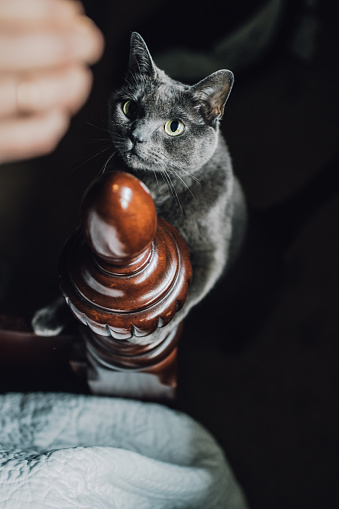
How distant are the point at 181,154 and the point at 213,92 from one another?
0.11 meters

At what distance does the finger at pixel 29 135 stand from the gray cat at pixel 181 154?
0.90 metres

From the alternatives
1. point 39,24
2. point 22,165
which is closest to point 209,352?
point 22,165

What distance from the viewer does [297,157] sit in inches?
59.4

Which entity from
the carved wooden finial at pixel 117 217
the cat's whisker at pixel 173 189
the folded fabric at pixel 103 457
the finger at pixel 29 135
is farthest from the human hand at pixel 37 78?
the carved wooden finial at pixel 117 217

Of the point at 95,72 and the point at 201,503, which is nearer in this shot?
the point at 201,503

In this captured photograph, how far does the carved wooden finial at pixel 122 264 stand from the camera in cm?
37

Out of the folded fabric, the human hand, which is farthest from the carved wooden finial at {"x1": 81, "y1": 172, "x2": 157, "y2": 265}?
the human hand

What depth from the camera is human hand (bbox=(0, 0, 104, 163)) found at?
4.59ft

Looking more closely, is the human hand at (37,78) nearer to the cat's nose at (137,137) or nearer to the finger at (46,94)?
the finger at (46,94)

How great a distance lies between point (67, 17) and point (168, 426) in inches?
57.3

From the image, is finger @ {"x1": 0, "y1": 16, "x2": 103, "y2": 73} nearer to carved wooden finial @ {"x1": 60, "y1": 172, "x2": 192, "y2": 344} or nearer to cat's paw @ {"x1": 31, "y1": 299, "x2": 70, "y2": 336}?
cat's paw @ {"x1": 31, "y1": 299, "x2": 70, "y2": 336}

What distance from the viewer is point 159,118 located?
553 millimetres

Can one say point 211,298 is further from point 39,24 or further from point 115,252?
point 39,24

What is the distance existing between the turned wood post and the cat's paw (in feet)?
0.27
